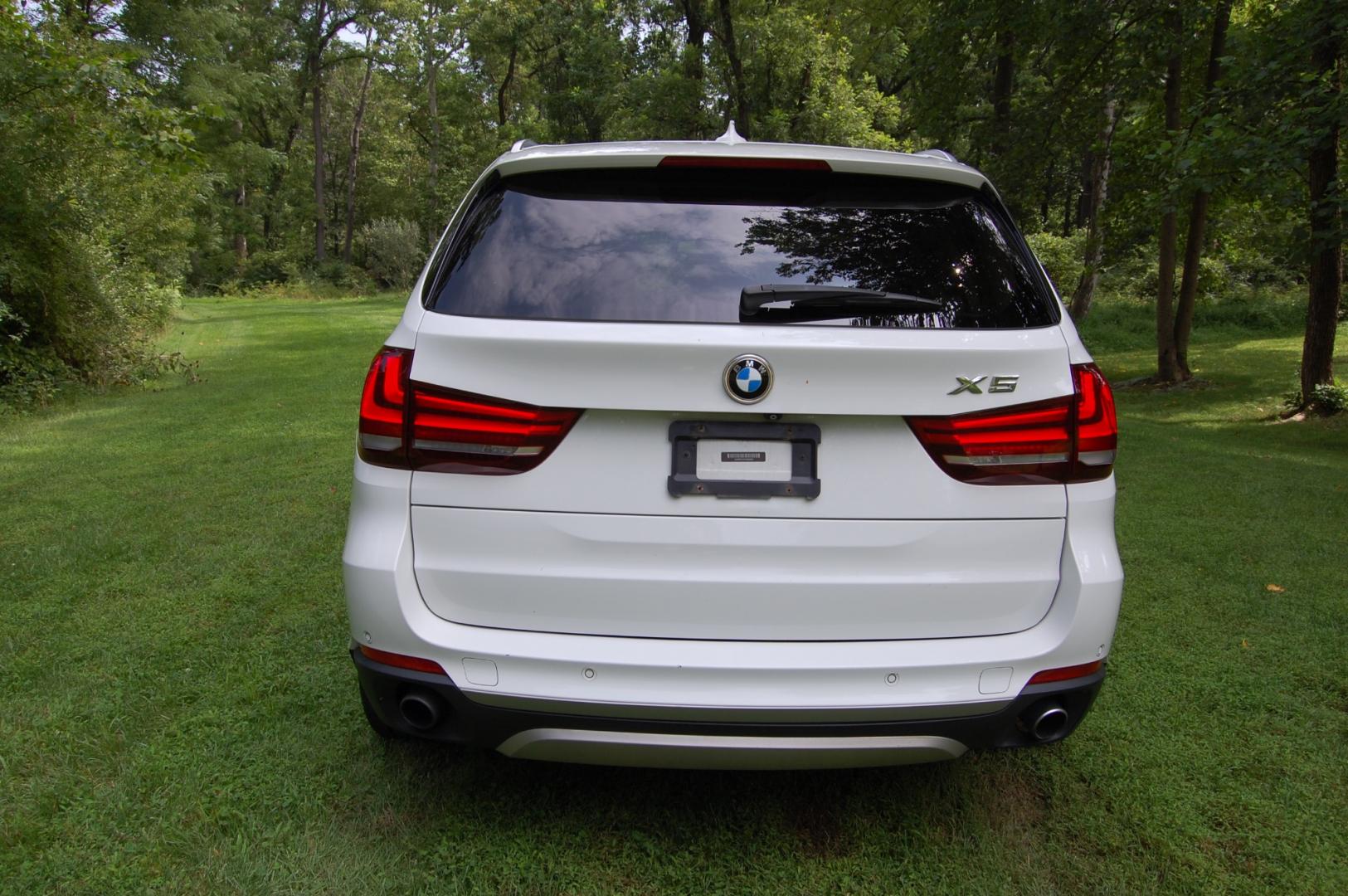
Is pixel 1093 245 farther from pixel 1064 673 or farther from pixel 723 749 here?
pixel 723 749

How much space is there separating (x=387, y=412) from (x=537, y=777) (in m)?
1.32

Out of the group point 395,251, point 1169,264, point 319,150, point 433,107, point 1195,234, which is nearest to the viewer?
point 1195,234

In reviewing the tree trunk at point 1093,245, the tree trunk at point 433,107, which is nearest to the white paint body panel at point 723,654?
the tree trunk at point 1093,245

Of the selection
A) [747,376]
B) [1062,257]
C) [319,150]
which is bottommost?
[747,376]

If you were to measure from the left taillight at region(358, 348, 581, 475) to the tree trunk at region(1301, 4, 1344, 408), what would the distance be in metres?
8.39

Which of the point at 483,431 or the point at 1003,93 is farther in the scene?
the point at 1003,93

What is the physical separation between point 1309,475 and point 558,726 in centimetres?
792

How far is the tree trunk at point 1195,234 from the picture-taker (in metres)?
12.4

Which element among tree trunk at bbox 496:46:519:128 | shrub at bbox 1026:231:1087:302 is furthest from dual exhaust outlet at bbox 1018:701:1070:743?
tree trunk at bbox 496:46:519:128

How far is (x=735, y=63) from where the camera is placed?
69.7ft

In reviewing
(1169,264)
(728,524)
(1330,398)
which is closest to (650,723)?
(728,524)

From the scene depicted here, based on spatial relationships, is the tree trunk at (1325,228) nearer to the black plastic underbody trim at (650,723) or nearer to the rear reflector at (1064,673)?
the rear reflector at (1064,673)

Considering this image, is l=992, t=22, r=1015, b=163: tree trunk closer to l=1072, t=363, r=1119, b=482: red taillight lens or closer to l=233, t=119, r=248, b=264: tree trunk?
l=1072, t=363, r=1119, b=482: red taillight lens

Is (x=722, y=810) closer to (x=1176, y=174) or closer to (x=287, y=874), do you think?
(x=287, y=874)
